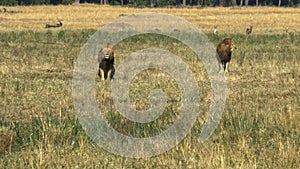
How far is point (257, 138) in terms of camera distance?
10305 mm

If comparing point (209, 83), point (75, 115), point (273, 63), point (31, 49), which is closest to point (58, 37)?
point (31, 49)

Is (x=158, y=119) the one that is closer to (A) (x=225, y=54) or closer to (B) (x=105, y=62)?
(B) (x=105, y=62)

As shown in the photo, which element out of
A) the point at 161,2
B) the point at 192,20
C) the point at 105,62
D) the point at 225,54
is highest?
the point at 105,62

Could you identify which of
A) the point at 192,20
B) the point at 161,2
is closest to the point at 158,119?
the point at 192,20

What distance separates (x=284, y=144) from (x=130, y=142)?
2.32 meters

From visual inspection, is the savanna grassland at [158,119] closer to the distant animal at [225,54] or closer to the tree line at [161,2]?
the distant animal at [225,54]

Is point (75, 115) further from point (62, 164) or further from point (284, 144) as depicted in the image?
point (284, 144)

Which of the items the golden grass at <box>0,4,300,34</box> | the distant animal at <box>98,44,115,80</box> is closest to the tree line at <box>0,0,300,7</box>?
the golden grass at <box>0,4,300,34</box>

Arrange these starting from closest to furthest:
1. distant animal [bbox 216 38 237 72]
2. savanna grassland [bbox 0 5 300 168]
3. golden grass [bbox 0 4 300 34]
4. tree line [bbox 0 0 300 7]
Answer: savanna grassland [bbox 0 5 300 168] < distant animal [bbox 216 38 237 72] < golden grass [bbox 0 4 300 34] < tree line [bbox 0 0 300 7]

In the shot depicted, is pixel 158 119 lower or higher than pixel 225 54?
higher

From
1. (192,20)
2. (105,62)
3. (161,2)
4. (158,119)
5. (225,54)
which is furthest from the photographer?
(161,2)

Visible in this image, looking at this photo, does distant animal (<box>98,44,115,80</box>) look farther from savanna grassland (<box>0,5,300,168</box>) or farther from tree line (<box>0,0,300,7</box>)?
tree line (<box>0,0,300,7</box>)

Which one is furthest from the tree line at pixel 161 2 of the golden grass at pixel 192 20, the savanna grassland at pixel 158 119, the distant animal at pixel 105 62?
the distant animal at pixel 105 62

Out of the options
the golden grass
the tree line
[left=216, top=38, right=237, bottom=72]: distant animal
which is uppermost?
[left=216, top=38, right=237, bottom=72]: distant animal
